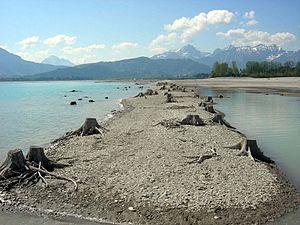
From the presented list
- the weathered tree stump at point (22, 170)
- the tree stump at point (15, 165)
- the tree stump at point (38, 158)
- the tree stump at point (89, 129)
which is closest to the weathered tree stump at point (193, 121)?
the tree stump at point (89, 129)

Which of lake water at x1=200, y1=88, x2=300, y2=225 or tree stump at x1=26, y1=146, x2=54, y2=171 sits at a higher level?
tree stump at x1=26, y1=146, x2=54, y2=171

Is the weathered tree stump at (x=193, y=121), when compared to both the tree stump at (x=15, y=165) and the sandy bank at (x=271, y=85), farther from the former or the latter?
the sandy bank at (x=271, y=85)

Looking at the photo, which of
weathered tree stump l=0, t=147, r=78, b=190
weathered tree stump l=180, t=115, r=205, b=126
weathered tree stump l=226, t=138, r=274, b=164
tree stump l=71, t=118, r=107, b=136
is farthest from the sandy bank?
weathered tree stump l=0, t=147, r=78, b=190

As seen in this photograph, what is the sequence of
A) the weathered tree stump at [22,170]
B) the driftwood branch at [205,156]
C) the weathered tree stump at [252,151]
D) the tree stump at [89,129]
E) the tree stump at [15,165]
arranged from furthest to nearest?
the tree stump at [89,129] → the weathered tree stump at [252,151] → the driftwood branch at [205,156] → the tree stump at [15,165] → the weathered tree stump at [22,170]

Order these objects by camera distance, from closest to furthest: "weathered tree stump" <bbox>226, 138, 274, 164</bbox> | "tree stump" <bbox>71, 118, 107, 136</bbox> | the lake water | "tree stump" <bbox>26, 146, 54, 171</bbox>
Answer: "tree stump" <bbox>26, 146, 54, 171</bbox>
the lake water
"weathered tree stump" <bbox>226, 138, 274, 164</bbox>
"tree stump" <bbox>71, 118, 107, 136</bbox>

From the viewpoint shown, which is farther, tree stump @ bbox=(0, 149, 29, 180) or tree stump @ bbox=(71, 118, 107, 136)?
tree stump @ bbox=(71, 118, 107, 136)

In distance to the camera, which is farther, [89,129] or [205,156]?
[89,129]

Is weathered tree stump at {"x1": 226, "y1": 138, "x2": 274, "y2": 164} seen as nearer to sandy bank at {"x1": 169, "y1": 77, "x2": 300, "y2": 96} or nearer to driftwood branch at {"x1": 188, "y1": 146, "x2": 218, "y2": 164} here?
driftwood branch at {"x1": 188, "y1": 146, "x2": 218, "y2": 164}

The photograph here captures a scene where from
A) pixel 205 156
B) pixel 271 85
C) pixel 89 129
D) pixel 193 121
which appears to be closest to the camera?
pixel 205 156

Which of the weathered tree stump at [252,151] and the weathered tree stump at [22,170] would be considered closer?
the weathered tree stump at [22,170]

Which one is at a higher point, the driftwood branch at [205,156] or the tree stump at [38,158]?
the tree stump at [38,158]

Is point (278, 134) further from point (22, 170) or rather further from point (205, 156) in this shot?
point (22, 170)

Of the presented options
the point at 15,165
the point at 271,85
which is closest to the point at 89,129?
the point at 15,165

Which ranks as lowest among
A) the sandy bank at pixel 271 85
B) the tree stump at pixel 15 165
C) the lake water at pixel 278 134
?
the sandy bank at pixel 271 85
